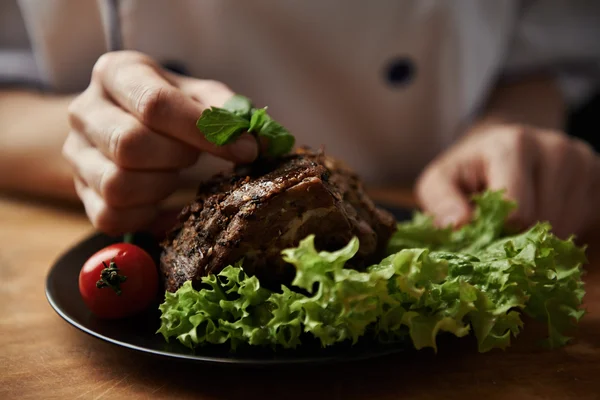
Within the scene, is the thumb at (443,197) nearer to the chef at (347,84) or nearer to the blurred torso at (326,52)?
the chef at (347,84)

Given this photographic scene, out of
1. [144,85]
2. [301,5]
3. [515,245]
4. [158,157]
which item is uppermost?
[301,5]

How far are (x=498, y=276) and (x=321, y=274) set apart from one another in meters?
0.54

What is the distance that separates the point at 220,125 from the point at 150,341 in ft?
2.11

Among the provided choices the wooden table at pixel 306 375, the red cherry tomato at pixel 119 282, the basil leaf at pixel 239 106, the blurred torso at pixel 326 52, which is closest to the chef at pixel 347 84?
the blurred torso at pixel 326 52

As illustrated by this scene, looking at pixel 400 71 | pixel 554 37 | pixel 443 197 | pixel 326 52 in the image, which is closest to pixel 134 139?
pixel 443 197

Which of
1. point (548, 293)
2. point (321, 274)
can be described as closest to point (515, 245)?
point (548, 293)

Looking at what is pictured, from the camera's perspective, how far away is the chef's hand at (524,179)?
270cm

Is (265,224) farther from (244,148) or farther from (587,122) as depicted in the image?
(587,122)

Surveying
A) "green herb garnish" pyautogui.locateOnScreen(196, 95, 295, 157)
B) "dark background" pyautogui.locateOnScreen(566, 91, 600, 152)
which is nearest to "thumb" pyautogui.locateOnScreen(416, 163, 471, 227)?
"green herb garnish" pyautogui.locateOnScreen(196, 95, 295, 157)

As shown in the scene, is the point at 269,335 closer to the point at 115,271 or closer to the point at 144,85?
the point at 115,271

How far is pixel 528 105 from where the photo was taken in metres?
3.85

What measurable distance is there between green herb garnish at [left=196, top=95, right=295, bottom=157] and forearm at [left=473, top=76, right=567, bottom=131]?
80.0 inches

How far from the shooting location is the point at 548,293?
1787 millimetres

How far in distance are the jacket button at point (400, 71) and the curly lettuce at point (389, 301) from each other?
1.72 meters
